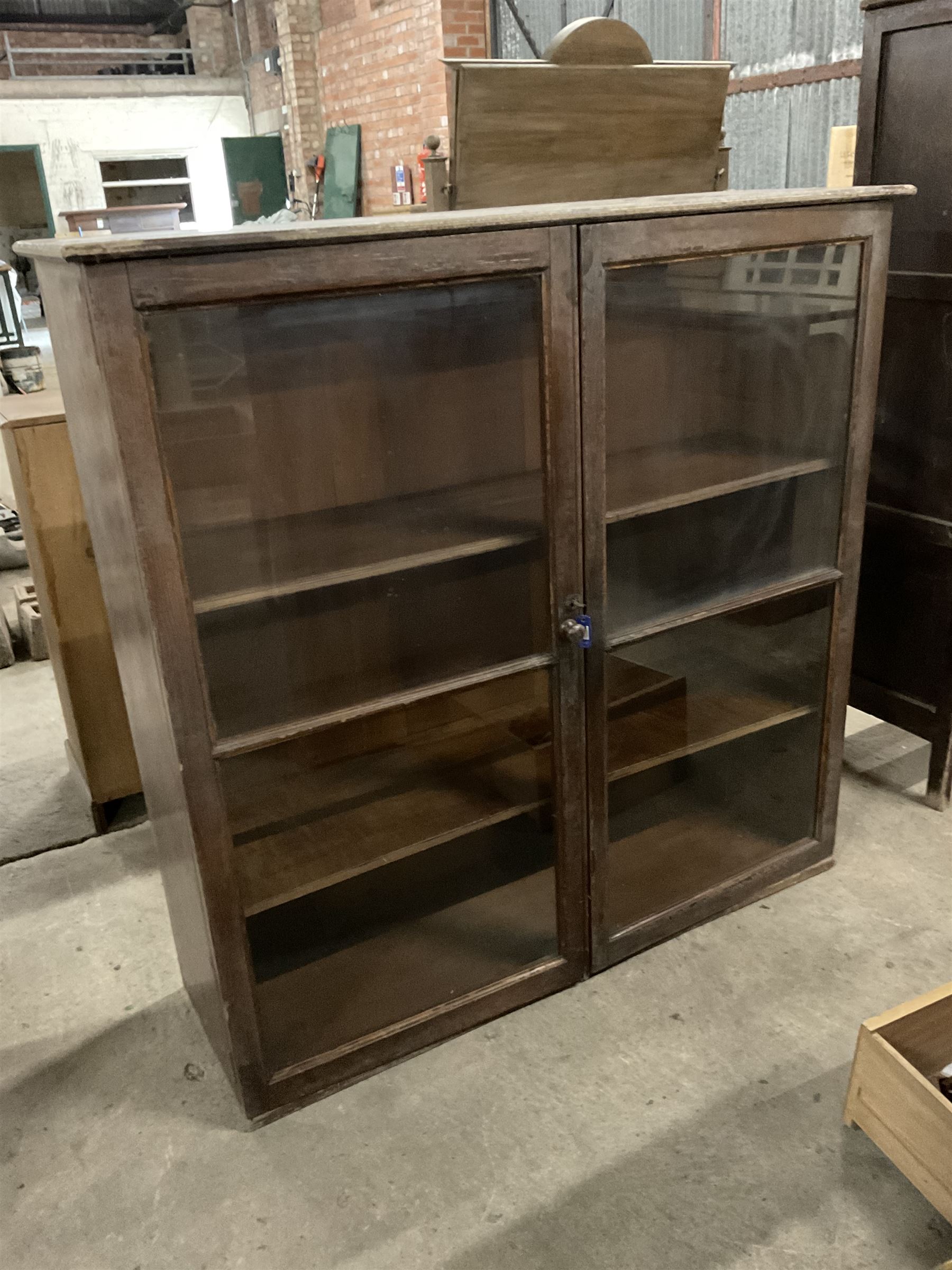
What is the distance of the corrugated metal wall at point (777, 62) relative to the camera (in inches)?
157

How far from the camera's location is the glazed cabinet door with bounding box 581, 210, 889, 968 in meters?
1.74

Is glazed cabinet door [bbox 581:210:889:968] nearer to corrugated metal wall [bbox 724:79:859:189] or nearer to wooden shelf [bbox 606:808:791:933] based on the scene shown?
wooden shelf [bbox 606:808:791:933]

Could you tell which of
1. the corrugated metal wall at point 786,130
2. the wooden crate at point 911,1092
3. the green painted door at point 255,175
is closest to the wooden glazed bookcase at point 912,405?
the wooden crate at point 911,1092

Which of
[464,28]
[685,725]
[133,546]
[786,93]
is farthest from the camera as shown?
[464,28]

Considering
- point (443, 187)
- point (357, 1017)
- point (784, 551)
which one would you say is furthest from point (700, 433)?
point (357, 1017)

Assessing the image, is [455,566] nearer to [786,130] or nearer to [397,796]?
[397,796]

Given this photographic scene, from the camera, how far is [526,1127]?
1.76 m

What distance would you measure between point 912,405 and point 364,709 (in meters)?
1.59

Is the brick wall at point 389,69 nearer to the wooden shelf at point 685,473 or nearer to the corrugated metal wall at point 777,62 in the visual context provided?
the corrugated metal wall at point 777,62

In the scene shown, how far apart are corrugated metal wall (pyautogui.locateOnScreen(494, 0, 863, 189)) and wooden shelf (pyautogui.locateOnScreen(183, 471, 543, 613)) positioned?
3.20m

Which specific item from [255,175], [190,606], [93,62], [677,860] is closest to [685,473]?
[677,860]

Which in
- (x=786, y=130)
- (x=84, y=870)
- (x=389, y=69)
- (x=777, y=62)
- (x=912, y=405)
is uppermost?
(x=389, y=69)

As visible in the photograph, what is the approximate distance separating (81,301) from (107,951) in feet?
5.21

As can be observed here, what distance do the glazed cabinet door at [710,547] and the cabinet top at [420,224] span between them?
0.10 ft
